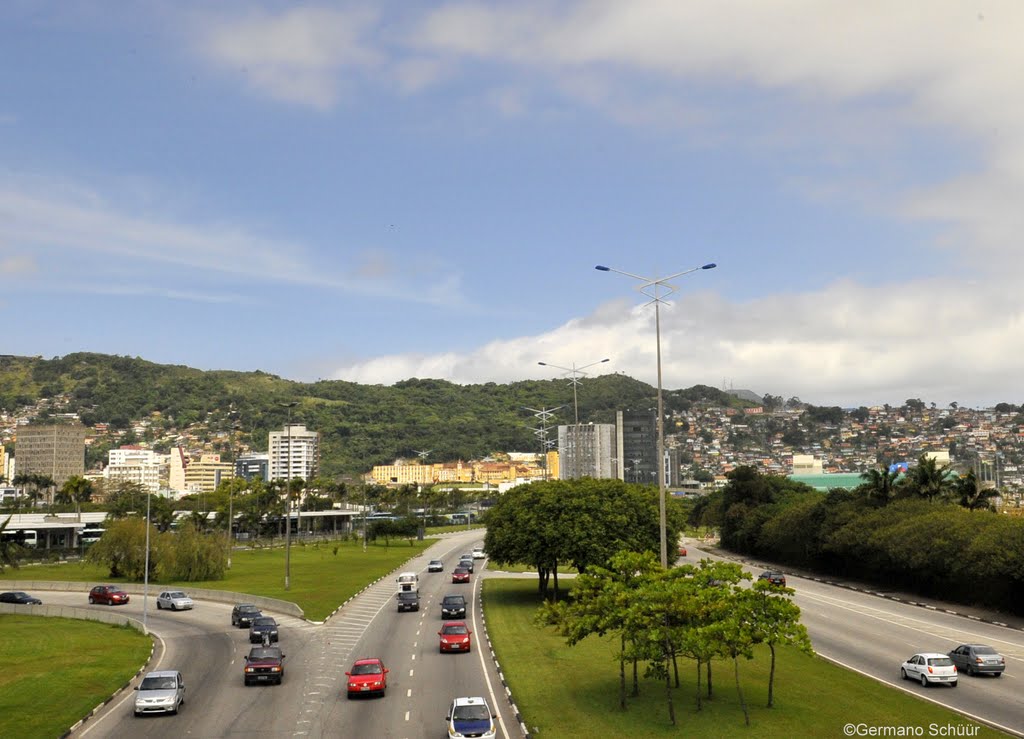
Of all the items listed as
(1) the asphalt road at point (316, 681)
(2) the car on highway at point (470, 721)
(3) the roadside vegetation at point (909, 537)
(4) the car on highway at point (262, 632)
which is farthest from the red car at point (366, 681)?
(3) the roadside vegetation at point (909, 537)

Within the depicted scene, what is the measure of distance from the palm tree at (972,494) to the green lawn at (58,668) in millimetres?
63123

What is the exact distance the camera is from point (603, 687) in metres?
36.2

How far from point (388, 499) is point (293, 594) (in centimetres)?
11775

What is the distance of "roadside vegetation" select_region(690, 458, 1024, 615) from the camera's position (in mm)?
60903

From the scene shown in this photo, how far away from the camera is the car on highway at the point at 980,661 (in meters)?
38.6

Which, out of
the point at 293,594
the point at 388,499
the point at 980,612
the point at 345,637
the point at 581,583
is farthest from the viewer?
the point at 388,499

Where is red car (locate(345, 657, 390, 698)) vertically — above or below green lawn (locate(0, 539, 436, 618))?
above

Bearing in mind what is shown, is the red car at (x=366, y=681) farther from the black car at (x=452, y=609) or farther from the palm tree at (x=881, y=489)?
the palm tree at (x=881, y=489)

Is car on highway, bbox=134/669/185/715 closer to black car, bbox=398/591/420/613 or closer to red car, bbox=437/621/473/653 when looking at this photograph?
red car, bbox=437/621/473/653

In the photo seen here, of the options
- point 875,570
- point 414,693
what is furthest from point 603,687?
point 875,570

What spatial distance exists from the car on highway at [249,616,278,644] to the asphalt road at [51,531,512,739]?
783 mm

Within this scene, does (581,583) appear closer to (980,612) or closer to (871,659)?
→ (871,659)

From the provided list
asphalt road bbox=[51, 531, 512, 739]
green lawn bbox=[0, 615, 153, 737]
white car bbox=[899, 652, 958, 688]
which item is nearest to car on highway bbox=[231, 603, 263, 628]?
asphalt road bbox=[51, 531, 512, 739]

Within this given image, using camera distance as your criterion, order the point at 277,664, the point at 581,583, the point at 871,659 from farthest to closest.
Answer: the point at 871,659 < the point at 277,664 < the point at 581,583
